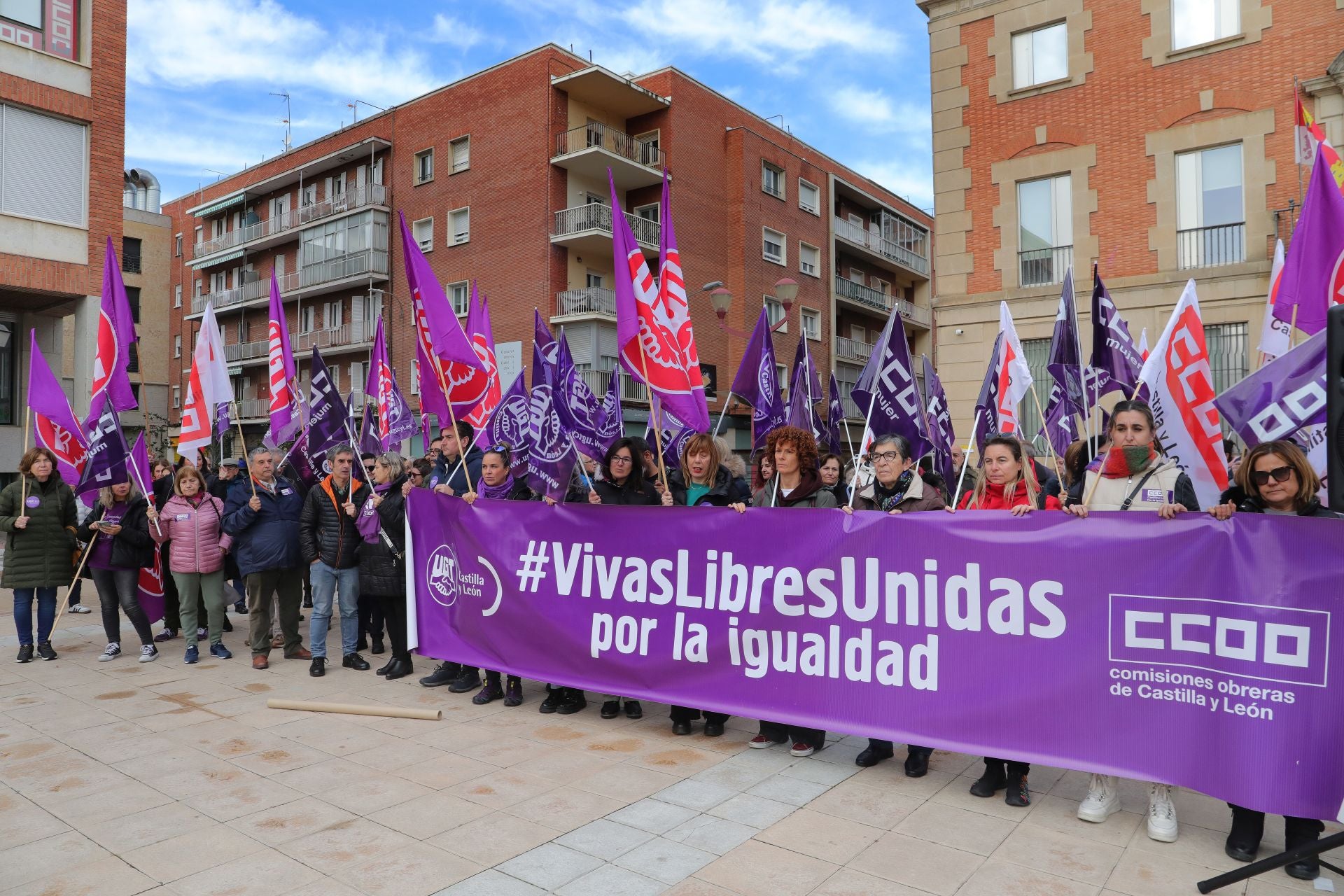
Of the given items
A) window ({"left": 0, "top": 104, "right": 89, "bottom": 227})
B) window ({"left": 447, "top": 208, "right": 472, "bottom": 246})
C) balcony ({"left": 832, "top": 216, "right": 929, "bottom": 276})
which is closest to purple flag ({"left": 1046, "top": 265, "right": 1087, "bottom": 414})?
window ({"left": 0, "top": 104, "right": 89, "bottom": 227})

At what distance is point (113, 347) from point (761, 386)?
649 cm

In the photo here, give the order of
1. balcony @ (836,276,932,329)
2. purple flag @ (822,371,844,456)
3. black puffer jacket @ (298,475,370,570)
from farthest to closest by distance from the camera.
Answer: balcony @ (836,276,932,329)
purple flag @ (822,371,844,456)
black puffer jacket @ (298,475,370,570)

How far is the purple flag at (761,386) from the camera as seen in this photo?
10094 millimetres

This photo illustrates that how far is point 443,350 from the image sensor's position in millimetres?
7270

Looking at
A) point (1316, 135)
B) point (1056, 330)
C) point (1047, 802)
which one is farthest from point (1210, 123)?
point (1047, 802)

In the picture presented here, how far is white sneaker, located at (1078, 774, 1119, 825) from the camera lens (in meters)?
4.49

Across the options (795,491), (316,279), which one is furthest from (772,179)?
(795,491)

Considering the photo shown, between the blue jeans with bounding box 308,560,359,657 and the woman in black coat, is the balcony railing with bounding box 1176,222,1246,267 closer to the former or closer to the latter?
the woman in black coat

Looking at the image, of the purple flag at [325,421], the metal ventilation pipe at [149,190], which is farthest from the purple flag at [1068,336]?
the metal ventilation pipe at [149,190]

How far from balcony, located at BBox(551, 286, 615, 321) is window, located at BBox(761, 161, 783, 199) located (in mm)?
9723

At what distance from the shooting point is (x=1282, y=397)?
4406 millimetres

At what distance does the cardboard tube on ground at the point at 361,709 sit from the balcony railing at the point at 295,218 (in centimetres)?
3376

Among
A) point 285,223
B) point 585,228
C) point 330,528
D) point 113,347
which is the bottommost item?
point 330,528

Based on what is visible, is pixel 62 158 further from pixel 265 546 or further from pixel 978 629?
pixel 978 629
